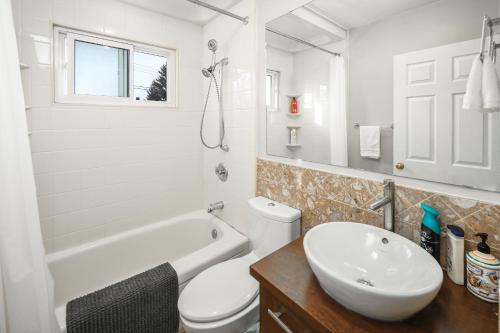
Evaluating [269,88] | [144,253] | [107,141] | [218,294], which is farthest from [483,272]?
[107,141]

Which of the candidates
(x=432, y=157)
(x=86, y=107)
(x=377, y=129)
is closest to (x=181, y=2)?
(x=86, y=107)

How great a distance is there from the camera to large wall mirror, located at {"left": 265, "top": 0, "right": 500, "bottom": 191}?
88 cm

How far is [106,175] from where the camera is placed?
75.2 inches

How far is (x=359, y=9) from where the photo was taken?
3.88 feet

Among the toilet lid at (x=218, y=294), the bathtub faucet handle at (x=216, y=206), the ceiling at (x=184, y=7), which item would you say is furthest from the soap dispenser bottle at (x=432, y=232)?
the ceiling at (x=184, y=7)

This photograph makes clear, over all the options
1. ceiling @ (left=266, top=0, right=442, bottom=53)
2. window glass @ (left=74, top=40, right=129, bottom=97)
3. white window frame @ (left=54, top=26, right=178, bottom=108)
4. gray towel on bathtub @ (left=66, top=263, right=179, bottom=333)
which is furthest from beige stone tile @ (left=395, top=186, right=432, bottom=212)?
window glass @ (left=74, top=40, right=129, bottom=97)

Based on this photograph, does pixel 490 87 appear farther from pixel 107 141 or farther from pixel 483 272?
pixel 107 141

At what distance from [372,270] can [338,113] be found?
0.79 m

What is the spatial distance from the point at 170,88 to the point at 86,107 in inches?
27.7

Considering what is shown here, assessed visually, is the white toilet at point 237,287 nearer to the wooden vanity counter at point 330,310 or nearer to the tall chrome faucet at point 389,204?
the wooden vanity counter at point 330,310

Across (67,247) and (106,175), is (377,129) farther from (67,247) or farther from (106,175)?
(67,247)

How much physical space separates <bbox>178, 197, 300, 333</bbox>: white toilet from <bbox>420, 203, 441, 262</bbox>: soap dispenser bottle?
65 centimetres

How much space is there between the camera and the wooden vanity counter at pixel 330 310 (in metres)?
0.69

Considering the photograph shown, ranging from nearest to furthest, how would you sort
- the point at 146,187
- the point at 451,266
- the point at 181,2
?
1. the point at 451,266
2. the point at 181,2
3. the point at 146,187
